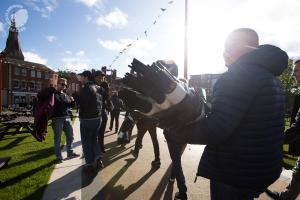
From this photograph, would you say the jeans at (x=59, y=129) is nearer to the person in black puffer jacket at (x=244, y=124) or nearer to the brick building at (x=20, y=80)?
the person in black puffer jacket at (x=244, y=124)

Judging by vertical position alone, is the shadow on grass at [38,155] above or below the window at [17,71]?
below

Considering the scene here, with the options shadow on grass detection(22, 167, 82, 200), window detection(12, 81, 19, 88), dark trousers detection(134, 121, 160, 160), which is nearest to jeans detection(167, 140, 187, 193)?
shadow on grass detection(22, 167, 82, 200)

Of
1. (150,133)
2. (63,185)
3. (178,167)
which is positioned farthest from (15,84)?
(178,167)

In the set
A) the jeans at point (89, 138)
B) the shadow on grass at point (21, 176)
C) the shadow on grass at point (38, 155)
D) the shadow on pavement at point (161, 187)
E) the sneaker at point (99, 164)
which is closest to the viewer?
the shadow on pavement at point (161, 187)

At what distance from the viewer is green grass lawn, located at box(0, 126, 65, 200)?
4883mm

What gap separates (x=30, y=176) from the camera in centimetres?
582

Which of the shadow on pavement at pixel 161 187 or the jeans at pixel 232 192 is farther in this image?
the shadow on pavement at pixel 161 187

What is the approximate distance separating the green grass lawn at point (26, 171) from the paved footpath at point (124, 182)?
226 mm

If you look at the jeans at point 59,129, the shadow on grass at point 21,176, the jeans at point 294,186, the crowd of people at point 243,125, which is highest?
the crowd of people at point 243,125

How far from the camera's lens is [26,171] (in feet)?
20.4

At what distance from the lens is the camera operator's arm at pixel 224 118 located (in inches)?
67.9

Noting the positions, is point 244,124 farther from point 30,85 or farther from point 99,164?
point 30,85

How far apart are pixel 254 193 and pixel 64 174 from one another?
488cm

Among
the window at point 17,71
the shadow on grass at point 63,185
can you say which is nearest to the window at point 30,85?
the window at point 17,71
